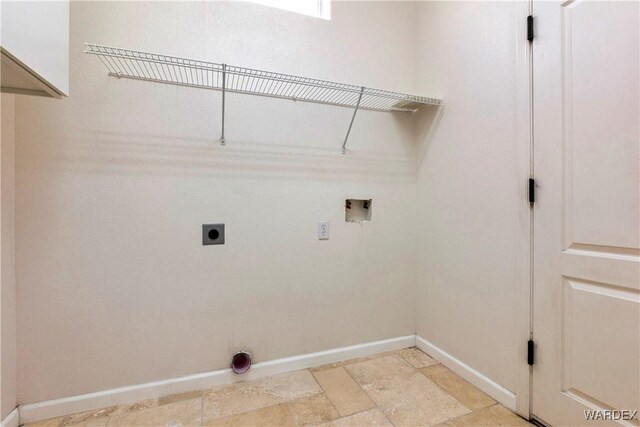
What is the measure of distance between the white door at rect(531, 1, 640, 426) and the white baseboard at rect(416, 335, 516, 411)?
118 mm

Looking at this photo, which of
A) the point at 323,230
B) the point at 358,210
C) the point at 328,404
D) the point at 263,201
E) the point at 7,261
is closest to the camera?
the point at 7,261

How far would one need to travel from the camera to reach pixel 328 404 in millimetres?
1480

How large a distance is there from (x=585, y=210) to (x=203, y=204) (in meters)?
1.72

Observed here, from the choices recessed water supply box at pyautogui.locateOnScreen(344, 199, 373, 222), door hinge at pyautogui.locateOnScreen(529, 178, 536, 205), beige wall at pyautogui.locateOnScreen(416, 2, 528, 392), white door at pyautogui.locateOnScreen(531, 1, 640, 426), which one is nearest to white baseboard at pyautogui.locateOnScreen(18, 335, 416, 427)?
beige wall at pyautogui.locateOnScreen(416, 2, 528, 392)

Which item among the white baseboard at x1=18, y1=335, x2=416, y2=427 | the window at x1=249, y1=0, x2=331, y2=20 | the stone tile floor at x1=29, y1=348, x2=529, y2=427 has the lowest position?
the stone tile floor at x1=29, y1=348, x2=529, y2=427

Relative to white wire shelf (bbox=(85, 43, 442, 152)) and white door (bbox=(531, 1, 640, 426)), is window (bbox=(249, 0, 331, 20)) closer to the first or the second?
white wire shelf (bbox=(85, 43, 442, 152))

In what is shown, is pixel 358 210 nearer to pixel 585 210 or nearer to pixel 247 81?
pixel 247 81

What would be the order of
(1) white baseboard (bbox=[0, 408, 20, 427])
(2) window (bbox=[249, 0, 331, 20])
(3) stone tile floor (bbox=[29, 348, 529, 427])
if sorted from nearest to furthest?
1. (1) white baseboard (bbox=[0, 408, 20, 427])
2. (3) stone tile floor (bbox=[29, 348, 529, 427])
3. (2) window (bbox=[249, 0, 331, 20])

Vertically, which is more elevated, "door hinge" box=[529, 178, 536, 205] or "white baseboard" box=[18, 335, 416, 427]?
"door hinge" box=[529, 178, 536, 205]

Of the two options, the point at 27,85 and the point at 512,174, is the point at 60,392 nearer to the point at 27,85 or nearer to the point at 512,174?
the point at 27,85

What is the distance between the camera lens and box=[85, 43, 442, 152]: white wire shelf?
1.39 metres

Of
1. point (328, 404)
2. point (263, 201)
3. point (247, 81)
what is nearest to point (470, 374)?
point (328, 404)

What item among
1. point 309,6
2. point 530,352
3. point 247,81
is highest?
point 309,6

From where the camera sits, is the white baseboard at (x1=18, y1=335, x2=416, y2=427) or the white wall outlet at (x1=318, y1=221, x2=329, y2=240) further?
the white wall outlet at (x1=318, y1=221, x2=329, y2=240)
